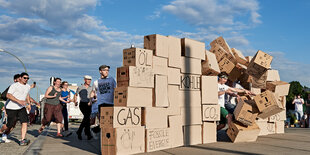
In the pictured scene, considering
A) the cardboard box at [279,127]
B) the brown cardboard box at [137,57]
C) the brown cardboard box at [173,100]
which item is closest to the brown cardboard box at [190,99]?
the brown cardboard box at [173,100]

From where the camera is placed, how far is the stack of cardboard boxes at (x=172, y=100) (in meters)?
6.18

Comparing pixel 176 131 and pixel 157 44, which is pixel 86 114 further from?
pixel 157 44

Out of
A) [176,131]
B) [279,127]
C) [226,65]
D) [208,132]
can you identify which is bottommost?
[279,127]

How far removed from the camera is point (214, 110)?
798 centimetres

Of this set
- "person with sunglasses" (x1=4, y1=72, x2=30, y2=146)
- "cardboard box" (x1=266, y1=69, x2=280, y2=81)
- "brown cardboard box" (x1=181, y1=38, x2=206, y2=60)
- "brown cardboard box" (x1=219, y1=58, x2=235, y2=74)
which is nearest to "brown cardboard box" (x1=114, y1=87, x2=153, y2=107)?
"brown cardboard box" (x1=181, y1=38, x2=206, y2=60)

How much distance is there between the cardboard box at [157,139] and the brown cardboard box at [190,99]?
830 millimetres

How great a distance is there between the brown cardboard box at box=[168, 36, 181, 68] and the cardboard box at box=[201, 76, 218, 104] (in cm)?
91

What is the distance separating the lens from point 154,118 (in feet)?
21.8

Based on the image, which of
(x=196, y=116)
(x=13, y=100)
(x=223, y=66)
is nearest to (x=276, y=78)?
(x=223, y=66)

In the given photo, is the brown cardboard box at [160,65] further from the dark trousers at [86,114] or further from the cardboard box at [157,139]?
the dark trousers at [86,114]

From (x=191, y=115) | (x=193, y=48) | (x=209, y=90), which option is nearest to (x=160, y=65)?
(x=193, y=48)

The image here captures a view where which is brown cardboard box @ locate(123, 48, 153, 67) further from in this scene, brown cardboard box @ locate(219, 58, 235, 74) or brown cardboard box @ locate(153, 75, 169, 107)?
brown cardboard box @ locate(219, 58, 235, 74)

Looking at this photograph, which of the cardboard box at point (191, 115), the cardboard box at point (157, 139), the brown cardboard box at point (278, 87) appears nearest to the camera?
the cardboard box at point (157, 139)

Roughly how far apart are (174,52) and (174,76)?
0.55 meters
